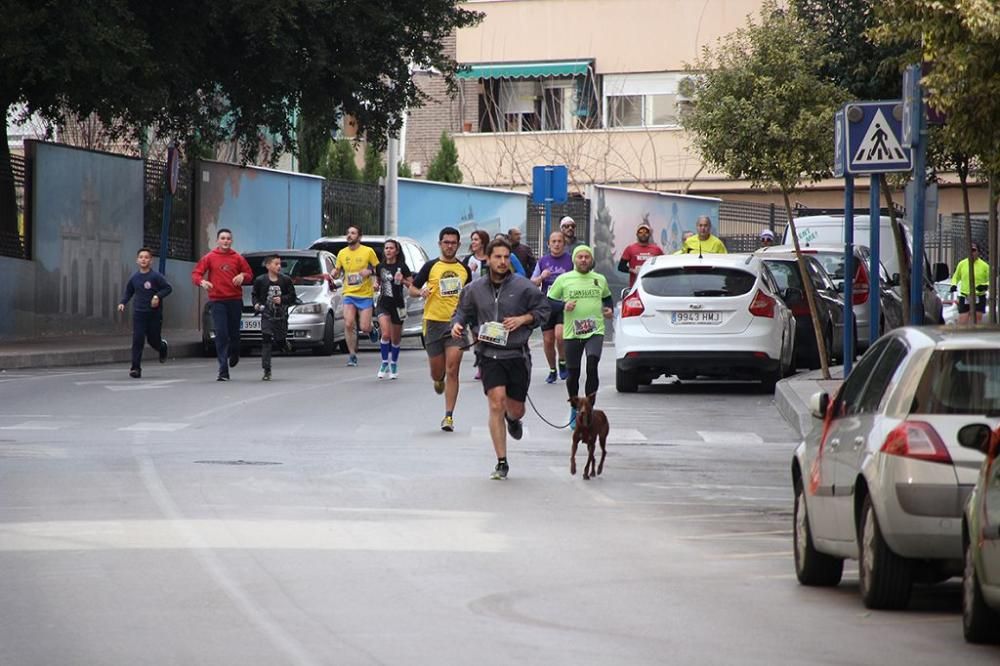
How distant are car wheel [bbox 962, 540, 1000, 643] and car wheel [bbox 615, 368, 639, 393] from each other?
1536 centimetres

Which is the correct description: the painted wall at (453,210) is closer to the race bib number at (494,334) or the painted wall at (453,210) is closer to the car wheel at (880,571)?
the race bib number at (494,334)

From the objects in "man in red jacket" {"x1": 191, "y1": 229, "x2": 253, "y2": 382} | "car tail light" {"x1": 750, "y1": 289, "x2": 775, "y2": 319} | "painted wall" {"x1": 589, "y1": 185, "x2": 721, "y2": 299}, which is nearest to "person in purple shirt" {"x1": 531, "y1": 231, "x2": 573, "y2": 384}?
"car tail light" {"x1": 750, "y1": 289, "x2": 775, "y2": 319}

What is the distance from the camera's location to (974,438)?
8.44 metres

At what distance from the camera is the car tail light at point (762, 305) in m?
23.2

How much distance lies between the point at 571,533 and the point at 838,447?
8.65 feet

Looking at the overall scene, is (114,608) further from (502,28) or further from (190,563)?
(502,28)

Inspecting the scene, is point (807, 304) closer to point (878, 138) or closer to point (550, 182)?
point (878, 138)

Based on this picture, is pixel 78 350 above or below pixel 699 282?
below

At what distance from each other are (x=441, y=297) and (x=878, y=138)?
5.51m

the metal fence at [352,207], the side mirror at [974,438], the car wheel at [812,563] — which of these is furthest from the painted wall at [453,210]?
the side mirror at [974,438]

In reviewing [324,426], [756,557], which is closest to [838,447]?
[756,557]

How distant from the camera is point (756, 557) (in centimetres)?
1115

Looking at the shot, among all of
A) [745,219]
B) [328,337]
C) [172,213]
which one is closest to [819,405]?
[328,337]

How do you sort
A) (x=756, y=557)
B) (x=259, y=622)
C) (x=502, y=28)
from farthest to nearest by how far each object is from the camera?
(x=502, y=28)
(x=756, y=557)
(x=259, y=622)
